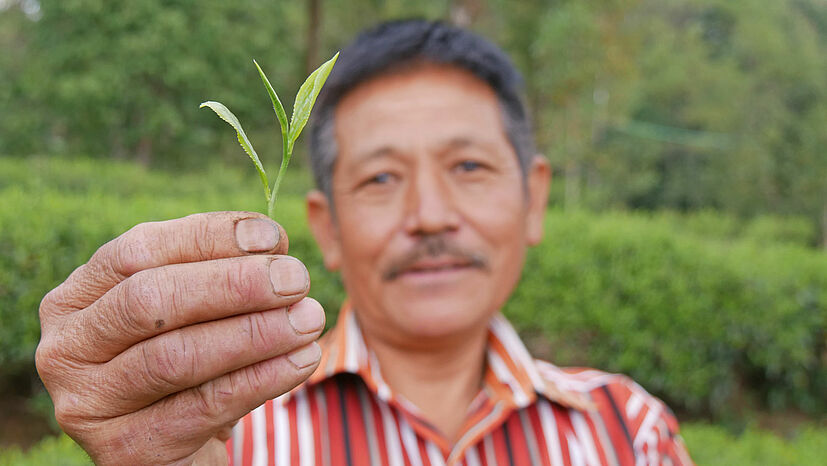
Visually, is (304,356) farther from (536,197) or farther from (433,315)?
(536,197)

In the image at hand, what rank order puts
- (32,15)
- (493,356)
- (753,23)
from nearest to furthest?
1. (493,356)
2. (32,15)
3. (753,23)

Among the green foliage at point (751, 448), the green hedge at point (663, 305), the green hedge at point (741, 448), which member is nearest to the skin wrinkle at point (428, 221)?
the green hedge at point (741, 448)

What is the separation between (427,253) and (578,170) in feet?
54.1

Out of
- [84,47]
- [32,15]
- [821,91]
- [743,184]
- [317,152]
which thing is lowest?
[743,184]

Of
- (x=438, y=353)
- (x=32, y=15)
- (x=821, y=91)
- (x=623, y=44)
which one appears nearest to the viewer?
(x=438, y=353)

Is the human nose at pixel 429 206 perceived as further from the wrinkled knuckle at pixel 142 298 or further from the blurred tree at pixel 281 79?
the blurred tree at pixel 281 79

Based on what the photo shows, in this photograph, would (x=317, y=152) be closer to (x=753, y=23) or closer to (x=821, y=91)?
(x=821, y=91)

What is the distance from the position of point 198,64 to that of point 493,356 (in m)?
11.3

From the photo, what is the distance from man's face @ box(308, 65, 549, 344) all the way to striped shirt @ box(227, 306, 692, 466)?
7.4 inches

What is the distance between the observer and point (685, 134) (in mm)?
31078

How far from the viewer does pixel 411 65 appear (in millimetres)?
1854

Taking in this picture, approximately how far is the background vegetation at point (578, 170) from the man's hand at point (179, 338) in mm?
582

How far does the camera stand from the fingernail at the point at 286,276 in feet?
2.74

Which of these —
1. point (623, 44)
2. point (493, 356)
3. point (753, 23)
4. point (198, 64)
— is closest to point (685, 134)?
point (753, 23)
